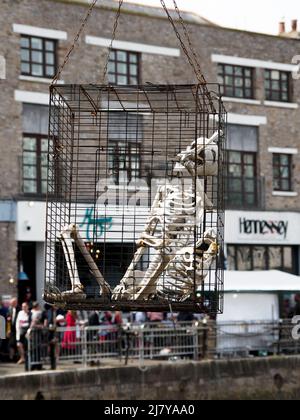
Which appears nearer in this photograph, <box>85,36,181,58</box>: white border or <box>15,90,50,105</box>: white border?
<box>15,90,50,105</box>: white border

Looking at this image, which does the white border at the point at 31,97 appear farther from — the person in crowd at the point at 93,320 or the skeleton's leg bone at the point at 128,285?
the skeleton's leg bone at the point at 128,285

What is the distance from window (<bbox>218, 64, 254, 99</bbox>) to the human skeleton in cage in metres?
22.8

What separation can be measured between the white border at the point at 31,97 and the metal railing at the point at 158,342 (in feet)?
25.2

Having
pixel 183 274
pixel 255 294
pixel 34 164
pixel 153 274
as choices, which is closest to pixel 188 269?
pixel 183 274

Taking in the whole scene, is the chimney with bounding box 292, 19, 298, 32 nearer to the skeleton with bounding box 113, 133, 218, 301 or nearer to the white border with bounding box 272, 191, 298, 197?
the white border with bounding box 272, 191, 298, 197

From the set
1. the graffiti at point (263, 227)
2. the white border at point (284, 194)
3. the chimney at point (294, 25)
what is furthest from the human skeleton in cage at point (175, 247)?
the chimney at point (294, 25)

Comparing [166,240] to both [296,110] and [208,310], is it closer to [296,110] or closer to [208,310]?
[208,310]

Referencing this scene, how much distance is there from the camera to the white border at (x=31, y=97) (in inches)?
1114

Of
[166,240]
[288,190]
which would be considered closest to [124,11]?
[288,190]

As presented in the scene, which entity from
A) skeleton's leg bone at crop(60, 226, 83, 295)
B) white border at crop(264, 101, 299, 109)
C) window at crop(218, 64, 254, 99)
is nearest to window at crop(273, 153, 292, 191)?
white border at crop(264, 101, 299, 109)

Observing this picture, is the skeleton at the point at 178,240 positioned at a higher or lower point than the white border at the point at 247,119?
lower

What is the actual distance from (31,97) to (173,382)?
897 cm

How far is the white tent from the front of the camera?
81.6 feet

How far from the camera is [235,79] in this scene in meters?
32.0
